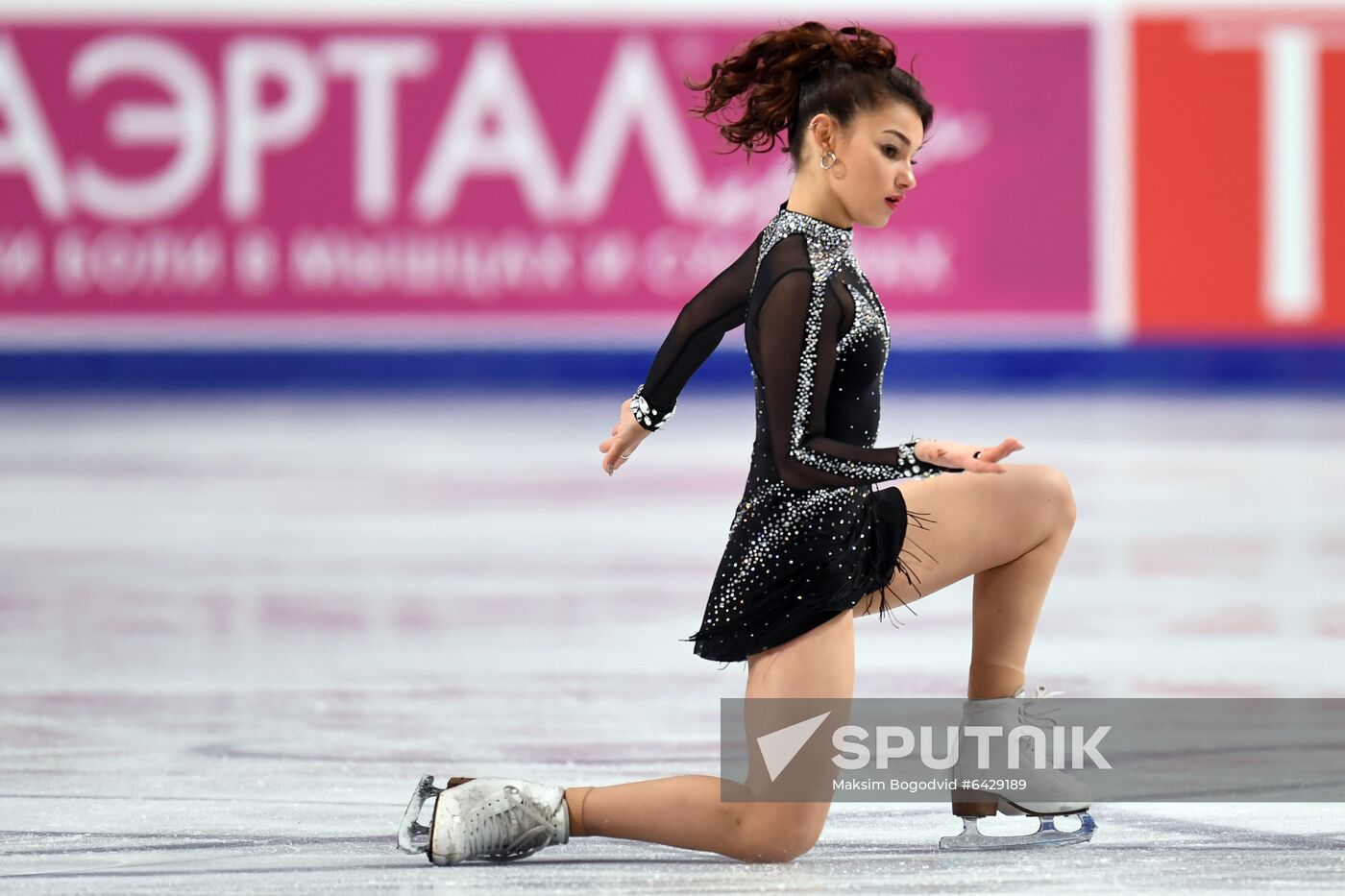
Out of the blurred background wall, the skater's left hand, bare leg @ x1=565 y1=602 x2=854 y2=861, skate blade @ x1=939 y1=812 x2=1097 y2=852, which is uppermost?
the blurred background wall

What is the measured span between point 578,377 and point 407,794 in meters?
7.18

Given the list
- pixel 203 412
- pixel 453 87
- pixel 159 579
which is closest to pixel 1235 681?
pixel 159 579

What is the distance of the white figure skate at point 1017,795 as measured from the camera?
2.57 meters

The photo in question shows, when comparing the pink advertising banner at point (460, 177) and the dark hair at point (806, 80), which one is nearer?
the dark hair at point (806, 80)

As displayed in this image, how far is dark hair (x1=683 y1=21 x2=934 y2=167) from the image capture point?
8.29ft

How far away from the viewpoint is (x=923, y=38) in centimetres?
1018

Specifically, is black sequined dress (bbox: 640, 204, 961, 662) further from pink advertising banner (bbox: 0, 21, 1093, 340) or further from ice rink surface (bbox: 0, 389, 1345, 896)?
pink advertising banner (bbox: 0, 21, 1093, 340)

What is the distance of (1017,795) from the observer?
2568mm

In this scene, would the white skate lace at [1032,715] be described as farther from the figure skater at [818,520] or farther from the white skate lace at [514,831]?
the white skate lace at [514,831]

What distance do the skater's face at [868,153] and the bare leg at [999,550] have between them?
39 centimetres

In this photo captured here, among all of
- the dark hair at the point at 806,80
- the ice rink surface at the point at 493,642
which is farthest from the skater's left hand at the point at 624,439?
the ice rink surface at the point at 493,642

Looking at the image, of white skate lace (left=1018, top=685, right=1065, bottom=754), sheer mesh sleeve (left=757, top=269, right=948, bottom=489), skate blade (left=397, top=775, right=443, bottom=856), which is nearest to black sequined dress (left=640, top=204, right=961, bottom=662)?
sheer mesh sleeve (left=757, top=269, right=948, bottom=489)

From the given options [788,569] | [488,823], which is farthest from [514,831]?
[788,569]

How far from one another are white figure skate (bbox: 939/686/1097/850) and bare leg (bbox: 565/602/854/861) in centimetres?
22
